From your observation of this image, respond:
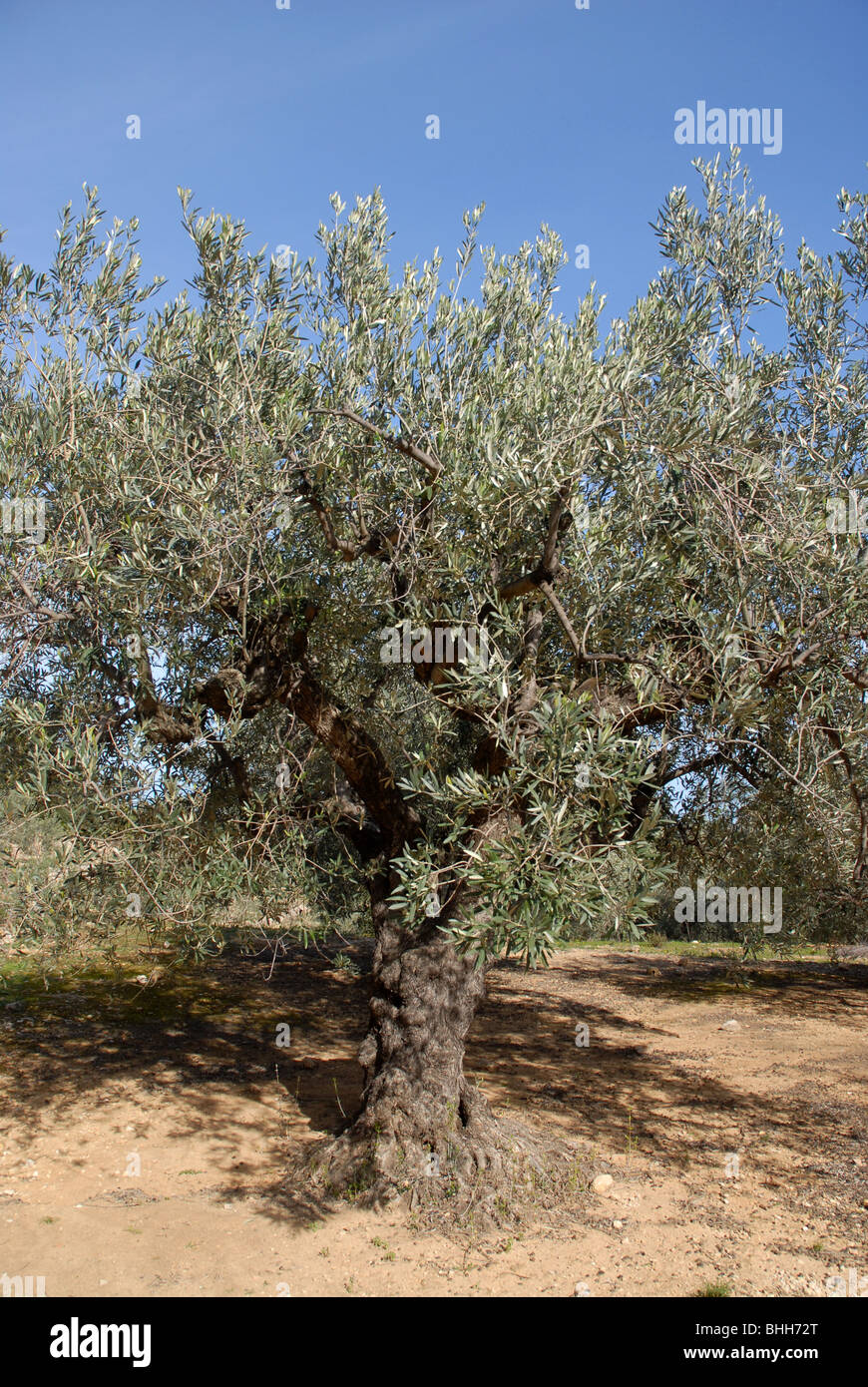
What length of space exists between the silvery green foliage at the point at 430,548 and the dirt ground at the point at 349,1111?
2241 mm

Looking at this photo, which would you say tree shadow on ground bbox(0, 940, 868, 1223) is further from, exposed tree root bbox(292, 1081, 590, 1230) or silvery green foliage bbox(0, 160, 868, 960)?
silvery green foliage bbox(0, 160, 868, 960)

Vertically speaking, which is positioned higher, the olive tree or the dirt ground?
the olive tree

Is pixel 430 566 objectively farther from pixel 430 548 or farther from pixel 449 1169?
pixel 449 1169

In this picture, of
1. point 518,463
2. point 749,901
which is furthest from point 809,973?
point 518,463

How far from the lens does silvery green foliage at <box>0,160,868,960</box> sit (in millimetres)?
5852

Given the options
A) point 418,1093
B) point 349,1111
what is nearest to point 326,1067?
point 349,1111

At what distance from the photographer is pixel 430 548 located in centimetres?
674

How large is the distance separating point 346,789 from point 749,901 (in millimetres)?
5055

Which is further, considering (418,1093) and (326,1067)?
(326,1067)

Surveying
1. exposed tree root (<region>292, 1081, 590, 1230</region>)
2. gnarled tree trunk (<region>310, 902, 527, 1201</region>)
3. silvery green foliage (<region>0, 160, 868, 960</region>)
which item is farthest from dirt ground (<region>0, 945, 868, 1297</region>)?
silvery green foliage (<region>0, 160, 868, 960</region>)

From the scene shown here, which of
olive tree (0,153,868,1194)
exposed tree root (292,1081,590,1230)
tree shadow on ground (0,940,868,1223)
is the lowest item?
tree shadow on ground (0,940,868,1223)

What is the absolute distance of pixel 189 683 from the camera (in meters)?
7.01

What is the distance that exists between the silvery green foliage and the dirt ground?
2241 millimetres

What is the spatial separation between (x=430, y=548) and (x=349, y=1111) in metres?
5.54
